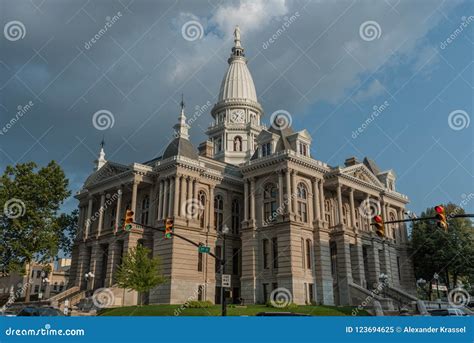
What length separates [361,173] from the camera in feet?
213

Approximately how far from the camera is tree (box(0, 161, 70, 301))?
51.2 m

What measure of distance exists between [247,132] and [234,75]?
11601 millimetres

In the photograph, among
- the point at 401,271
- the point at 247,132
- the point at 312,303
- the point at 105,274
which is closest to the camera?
the point at 312,303

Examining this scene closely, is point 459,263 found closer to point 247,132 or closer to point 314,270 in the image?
point 314,270

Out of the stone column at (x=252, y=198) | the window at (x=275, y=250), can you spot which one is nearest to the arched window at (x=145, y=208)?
the stone column at (x=252, y=198)

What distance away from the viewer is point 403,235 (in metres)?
72.0

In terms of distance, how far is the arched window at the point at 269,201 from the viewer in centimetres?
5522

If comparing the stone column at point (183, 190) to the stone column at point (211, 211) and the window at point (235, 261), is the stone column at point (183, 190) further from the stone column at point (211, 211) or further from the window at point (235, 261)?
the window at point (235, 261)

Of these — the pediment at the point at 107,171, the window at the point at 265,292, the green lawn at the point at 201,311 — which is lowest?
the green lawn at the point at 201,311

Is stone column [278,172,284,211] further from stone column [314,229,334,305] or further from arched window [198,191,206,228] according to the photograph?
arched window [198,191,206,228]

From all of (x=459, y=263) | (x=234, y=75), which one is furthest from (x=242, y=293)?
(x=234, y=75)

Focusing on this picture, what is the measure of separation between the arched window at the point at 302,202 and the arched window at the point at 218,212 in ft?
34.7

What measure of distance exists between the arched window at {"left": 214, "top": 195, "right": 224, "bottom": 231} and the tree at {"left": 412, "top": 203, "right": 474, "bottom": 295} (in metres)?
30.7

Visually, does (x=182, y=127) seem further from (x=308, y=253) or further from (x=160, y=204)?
(x=308, y=253)
